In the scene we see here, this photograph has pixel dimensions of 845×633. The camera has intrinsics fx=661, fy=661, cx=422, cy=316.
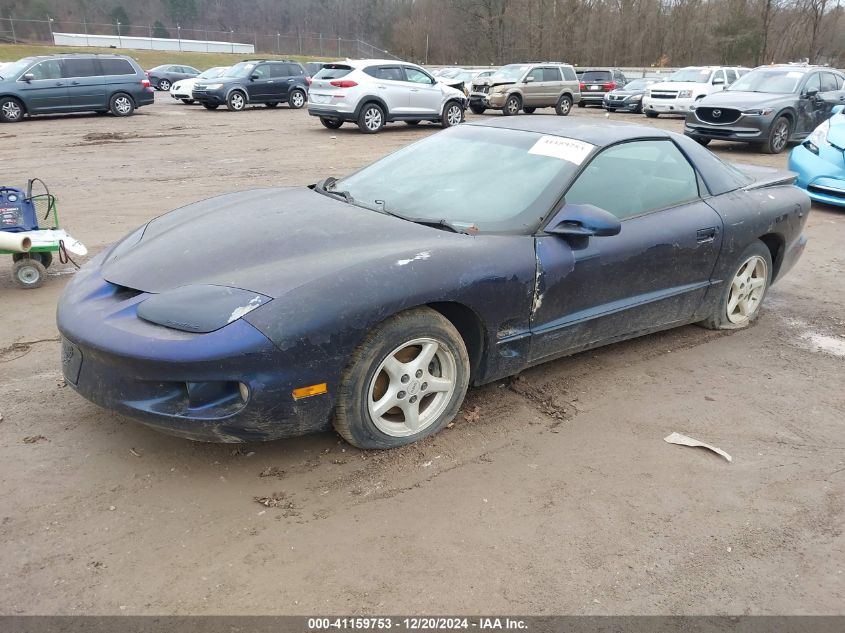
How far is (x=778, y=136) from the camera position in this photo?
44.2 feet

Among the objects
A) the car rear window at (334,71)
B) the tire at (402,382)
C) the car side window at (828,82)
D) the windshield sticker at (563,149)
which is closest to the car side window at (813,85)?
the car side window at (828,82)

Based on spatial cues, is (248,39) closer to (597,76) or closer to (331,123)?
(597,76)

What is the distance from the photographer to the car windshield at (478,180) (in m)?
3.45

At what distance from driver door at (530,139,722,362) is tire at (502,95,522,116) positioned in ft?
58.1

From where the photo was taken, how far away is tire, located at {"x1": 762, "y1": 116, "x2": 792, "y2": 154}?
13.3 metres

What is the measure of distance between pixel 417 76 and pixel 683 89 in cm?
966

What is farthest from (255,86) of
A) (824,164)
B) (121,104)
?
(824,164)

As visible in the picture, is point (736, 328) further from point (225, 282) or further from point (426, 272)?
point (225, 282)

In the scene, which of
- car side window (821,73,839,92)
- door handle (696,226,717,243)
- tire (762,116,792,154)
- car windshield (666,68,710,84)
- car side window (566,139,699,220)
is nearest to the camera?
car side window (566,139,699,220)

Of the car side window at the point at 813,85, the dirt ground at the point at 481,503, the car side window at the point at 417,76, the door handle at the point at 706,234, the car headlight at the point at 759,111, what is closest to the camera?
the dirt ground at the point at 481,503

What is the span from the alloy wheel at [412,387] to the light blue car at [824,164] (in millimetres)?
7647

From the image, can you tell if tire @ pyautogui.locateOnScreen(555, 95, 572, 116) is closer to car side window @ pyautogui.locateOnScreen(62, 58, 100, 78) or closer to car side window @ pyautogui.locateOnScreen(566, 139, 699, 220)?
car side window @ pyautogui.locateOnScreen(62, 58, 100, 78)

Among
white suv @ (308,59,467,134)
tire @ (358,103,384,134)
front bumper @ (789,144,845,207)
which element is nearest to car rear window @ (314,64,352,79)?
white suv @ (308,59,467,134)

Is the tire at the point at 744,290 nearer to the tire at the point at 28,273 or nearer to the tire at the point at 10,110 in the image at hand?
the tire at the point at 28,273
